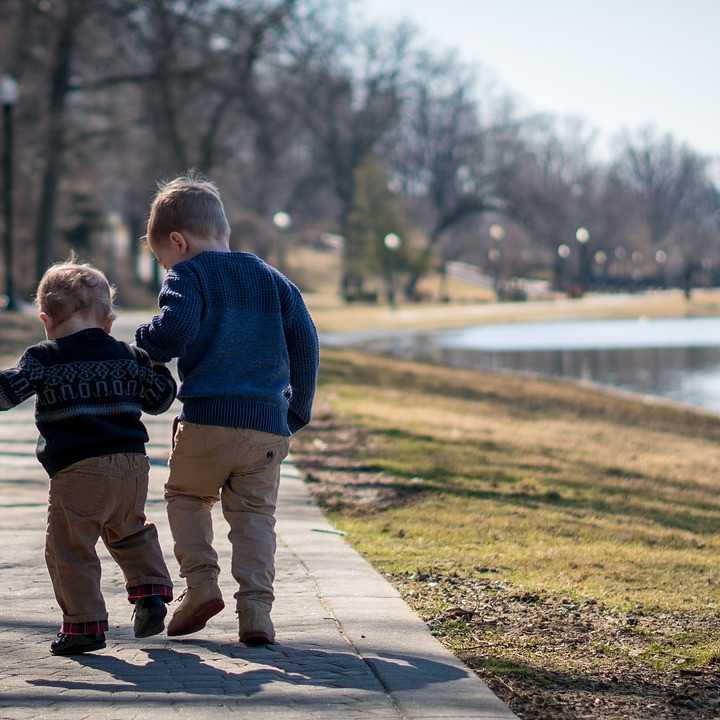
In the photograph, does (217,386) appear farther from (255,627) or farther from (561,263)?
(561,263)

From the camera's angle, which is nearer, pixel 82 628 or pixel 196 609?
pixel 82 628

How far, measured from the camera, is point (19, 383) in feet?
14.1

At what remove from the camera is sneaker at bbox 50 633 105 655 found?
4.19 m

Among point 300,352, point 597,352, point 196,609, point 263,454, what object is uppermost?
point 300,352

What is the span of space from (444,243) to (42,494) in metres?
100

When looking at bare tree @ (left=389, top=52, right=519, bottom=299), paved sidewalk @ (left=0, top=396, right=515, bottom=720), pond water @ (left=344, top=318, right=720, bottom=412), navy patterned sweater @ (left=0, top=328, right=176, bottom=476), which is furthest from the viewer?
bare tree @ (left=389, top=52, right=519, bottom=299)

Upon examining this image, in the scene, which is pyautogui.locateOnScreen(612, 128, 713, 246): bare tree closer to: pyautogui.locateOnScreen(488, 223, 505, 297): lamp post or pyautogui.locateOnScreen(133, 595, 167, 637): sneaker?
pyautogui.locateOnScreen(488, 223, 505, 297): lamp post

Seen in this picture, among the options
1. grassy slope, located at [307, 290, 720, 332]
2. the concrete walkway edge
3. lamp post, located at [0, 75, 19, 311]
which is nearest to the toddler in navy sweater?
the concrete walkway edge

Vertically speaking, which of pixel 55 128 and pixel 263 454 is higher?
pixel 55 128

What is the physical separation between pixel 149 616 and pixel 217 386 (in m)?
0.78

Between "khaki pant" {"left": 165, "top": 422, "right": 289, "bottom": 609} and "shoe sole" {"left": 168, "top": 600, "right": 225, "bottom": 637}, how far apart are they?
0.26 feet

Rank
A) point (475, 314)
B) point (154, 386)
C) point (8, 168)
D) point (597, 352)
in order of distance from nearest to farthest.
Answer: point (154, 386)
point (8, 168)
point (597, 352)
point (475, 314)

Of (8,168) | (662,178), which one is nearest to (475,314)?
(8,168)

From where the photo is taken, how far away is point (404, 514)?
738 centimetres
